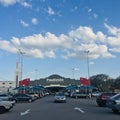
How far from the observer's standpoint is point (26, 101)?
53594 mm

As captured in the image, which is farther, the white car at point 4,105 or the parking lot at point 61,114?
the white car at point 4,105

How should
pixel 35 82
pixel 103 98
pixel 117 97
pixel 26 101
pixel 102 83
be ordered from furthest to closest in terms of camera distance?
pixel 102 83 < pixel 35 82 < pixel 26 101 < pixel 103 98 < pixel 117 97

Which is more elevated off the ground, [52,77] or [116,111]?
[52,77]

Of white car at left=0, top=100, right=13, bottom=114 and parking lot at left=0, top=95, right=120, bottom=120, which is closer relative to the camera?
parking lot at left=0, top=95, right=120, bottom=120

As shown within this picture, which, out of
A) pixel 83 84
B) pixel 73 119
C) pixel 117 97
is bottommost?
pixel 73 119

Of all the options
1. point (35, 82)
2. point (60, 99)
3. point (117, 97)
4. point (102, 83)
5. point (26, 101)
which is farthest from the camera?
point (102, 83)

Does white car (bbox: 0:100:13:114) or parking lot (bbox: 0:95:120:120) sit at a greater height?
white car (bbox: 0:100:13:114)

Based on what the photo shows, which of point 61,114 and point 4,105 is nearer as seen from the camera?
point 61,114

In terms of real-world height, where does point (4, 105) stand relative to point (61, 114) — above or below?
above

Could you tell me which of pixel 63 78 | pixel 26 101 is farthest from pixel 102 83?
pixel 26 101

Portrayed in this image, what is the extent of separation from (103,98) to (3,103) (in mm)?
12818

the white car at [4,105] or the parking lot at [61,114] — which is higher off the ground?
the white car at [4,105]

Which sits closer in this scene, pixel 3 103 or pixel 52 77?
pixel 3 103

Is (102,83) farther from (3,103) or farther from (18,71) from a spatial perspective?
(3,103)
